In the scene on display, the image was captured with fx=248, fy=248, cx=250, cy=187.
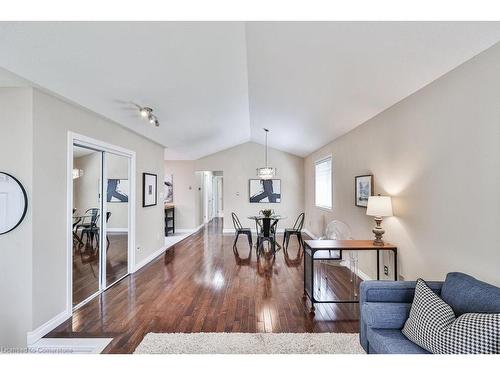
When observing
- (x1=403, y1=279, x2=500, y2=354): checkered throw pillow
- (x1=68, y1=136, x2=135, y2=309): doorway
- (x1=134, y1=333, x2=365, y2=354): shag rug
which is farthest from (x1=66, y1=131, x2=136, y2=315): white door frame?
(x1=403, y1=279, x2=500, y2=354): checkered throw pillow

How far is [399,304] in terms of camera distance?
174cm

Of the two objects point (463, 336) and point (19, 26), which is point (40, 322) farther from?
point (463, 336)

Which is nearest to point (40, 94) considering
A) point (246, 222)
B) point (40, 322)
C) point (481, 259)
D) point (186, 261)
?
point (40, 322)

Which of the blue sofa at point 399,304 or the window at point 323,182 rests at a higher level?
the window at point 323,182

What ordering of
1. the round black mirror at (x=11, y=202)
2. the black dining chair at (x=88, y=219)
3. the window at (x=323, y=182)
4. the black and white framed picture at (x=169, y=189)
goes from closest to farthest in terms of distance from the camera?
the round black mirror at (x=11, y=202), the black dining chair at (x=88, y=219), the window at (x=323, y=182), the black and white framed picture at (x=169, y=189)

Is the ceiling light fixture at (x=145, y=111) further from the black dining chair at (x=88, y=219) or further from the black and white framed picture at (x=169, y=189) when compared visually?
the black and white framed picture at (x=169, y=189)

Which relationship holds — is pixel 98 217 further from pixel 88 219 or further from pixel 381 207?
pixel 381 207

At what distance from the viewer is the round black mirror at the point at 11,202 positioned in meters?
2.22

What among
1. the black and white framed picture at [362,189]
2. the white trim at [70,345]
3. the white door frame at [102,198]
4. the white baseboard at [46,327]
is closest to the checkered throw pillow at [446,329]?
the black and white framed picture at [362,189]

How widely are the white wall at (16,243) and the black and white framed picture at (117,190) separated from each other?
138 cm

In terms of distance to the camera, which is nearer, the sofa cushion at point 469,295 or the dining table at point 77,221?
the sofa cushion at point 469,295

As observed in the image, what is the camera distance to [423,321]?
1448mm

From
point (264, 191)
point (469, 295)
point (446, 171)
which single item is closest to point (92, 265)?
point (469, 295)

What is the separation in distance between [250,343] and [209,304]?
94cm
